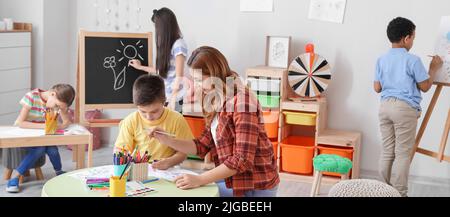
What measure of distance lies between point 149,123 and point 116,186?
0.73 metres

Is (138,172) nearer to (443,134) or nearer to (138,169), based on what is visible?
(138,169)

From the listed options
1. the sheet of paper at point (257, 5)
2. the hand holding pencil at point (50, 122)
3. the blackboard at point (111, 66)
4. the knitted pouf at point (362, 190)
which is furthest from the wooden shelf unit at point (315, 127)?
the knitted pouf at point (362, 190)

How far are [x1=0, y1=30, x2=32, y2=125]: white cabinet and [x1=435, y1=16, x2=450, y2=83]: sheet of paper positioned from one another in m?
3.23

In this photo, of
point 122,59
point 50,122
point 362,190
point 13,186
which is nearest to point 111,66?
point 122,59

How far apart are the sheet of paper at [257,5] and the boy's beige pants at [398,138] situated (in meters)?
1.27

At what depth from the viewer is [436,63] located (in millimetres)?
3695

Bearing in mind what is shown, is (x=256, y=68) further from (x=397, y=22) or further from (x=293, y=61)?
(x=397, y=22)

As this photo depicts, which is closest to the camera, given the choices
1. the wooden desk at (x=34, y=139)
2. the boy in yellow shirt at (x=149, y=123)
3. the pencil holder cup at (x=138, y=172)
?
the pencil holder cup at (x=138, y=172)

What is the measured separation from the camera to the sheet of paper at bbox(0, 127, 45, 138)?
3.39m

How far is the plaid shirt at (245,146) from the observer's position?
2.13 metres

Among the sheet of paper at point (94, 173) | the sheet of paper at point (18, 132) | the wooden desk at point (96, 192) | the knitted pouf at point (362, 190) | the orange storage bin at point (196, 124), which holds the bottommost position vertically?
the orange storage bin at point (196, 124)

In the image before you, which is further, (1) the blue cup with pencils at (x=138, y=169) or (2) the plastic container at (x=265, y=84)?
(2) the plastic container at (x=265, y=84)

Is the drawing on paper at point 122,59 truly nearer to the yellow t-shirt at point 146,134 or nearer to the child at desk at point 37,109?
the child at desk at point 37,109

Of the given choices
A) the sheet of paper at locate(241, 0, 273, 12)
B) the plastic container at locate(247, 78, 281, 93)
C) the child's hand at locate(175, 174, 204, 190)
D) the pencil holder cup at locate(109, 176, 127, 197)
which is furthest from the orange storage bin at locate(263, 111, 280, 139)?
the pencil holder cup at locate(109, 176, 127, 197)
